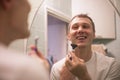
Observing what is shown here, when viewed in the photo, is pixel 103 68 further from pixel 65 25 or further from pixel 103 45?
pixel 65 25

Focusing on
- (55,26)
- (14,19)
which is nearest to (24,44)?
(55,26)

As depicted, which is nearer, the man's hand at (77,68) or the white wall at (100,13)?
the man's hand at (77,68)

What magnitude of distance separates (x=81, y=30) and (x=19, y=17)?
19.8 inches

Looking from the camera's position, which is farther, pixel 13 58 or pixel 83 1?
pixel 83 1

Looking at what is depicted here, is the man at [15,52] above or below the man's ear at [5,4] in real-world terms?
below

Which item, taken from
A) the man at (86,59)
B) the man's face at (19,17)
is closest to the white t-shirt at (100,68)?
the man at (86,59)

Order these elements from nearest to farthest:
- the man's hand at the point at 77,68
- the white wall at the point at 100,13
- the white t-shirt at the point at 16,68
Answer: the white t-shirt at the point at 16,68
the man's hand at the point at 77,68
the white wall at the point at 100,13

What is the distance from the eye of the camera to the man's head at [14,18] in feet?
1.06

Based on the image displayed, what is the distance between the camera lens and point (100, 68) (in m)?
0.82

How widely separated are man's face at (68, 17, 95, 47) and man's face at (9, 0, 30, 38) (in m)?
0.47

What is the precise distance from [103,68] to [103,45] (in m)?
0.10

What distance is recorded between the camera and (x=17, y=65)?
30 cm

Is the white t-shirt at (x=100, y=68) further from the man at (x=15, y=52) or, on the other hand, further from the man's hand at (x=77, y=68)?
the man at (x=15, y=52)

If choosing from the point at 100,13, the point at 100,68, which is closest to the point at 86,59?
the point at 100,68
